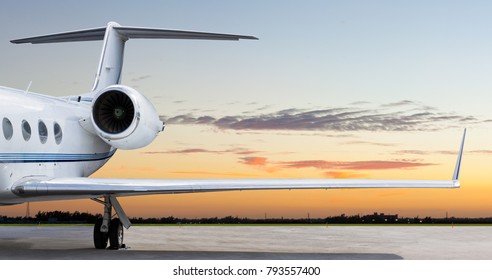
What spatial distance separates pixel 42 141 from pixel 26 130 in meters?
0.78

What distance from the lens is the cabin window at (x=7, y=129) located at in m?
15.0

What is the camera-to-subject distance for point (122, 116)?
18250 millimetres

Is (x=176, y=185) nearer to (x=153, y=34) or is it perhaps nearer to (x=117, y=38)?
(x=153, y=34)

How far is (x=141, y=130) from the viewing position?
1806 centimetres

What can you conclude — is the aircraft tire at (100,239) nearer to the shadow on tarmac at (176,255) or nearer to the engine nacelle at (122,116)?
the shadow on tarmac at (176,255)

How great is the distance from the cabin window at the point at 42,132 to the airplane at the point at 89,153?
0.02 meters

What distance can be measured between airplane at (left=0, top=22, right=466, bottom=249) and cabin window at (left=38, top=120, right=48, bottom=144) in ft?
0.08

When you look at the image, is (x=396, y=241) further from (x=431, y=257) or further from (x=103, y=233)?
(x=103, y=233)

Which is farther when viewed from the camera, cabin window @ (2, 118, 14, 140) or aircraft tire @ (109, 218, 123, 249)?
aircraft tire @ (109, 218, 123, 249)

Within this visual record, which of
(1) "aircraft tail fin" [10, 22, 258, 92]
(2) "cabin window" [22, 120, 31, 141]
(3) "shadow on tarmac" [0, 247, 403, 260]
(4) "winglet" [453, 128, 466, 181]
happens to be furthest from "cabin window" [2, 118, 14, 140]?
(4) "winglet" [453, 128, 466, 181]

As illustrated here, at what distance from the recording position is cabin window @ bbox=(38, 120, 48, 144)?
54.5 ft

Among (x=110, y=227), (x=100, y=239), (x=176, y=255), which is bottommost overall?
(x=176, y=255)

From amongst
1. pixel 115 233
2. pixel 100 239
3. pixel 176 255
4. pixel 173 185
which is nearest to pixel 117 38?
pixel 115 233

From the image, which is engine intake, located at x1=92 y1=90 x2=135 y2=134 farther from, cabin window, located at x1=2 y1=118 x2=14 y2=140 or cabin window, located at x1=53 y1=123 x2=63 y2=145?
cabin window, located at x1=2 y1=118 x2=14 y2=140
